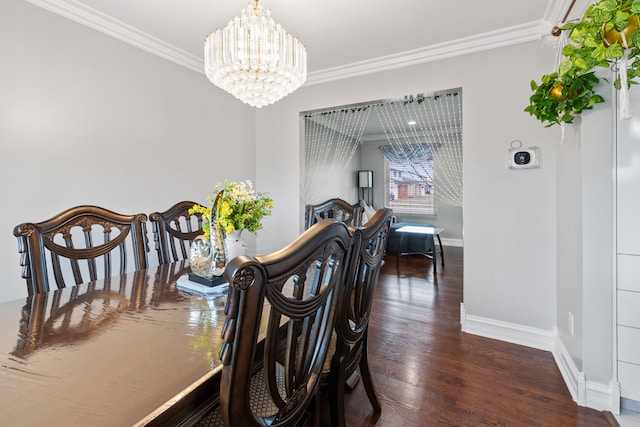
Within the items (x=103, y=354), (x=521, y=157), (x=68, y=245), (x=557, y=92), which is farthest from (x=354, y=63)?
(x=103, y=354)

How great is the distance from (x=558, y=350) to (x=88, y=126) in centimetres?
387

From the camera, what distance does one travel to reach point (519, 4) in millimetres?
2201

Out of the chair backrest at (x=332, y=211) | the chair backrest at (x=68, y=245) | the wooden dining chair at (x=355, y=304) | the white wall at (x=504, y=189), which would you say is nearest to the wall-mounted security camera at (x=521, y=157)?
the white wall at (x=504, y=189)

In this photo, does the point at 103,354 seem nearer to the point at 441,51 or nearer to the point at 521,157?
the point at 521,157

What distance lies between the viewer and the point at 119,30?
2.47 meters

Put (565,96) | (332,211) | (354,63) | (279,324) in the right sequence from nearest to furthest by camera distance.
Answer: (279,324) < (565,96) < (332,211) < (354,63)

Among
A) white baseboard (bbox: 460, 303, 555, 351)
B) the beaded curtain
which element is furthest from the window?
white baseboard (bbox: 460, 303, 555, 351)

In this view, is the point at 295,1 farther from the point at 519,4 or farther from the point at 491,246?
the point at 491,246

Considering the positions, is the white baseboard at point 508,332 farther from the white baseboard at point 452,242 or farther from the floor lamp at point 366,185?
the floor lamp at point 366,185

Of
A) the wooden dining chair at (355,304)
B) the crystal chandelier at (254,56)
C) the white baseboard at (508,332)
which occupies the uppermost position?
the crystal chandelier at (254,56)

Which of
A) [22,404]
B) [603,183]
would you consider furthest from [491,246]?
[22,404]

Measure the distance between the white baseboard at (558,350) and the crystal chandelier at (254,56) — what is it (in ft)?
7.98

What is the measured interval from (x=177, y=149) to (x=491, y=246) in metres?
3.02

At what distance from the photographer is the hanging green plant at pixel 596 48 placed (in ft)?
3.53
